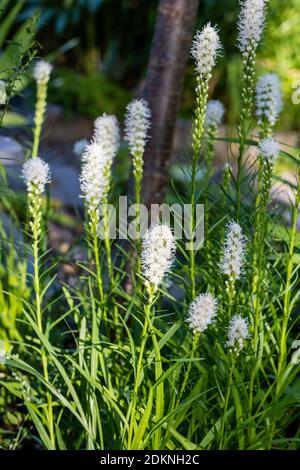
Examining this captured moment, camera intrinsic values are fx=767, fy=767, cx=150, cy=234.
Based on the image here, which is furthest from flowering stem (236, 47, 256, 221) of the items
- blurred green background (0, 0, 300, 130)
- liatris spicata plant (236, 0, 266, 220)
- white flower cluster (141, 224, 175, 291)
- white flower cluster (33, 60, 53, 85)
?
blurred green background (0, 0, 300, 130)

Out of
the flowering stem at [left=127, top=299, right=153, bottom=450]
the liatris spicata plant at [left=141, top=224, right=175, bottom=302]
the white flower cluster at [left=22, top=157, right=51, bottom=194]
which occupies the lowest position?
the flowering stem at [left=127, top=299, right=153, bottom=450]

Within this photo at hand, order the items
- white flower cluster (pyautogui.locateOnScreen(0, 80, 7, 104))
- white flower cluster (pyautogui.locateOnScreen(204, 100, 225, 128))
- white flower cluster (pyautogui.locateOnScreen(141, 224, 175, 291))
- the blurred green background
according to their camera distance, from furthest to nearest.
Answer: the blurred green background
white flower cluster (pyautogui.locateOnScreen(204, 100, 225, 128))
white flower cluster (pyautogui.locateOnScreen(0, 80, 7, 104))
white flower cluster (pyautogui.locateOnScreen(141, 224, 175, 291))

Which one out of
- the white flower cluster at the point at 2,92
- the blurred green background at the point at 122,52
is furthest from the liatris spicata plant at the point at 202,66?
the blurred green background at the point at 122,52

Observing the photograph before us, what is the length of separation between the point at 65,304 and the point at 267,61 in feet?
14.0

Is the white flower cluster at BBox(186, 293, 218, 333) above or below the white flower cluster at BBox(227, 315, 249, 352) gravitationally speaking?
above

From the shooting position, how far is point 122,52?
6.95 m

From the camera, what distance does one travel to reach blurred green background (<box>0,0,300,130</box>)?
6.12 meters

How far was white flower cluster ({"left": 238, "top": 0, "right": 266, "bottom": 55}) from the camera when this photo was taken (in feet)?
5.26

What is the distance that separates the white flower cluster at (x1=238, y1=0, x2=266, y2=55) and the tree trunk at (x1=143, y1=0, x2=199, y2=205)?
2.86 feet

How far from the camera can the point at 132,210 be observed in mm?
2178

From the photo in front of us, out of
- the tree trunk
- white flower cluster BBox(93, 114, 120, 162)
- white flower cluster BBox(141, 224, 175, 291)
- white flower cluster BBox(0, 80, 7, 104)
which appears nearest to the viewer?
white flower cluster BBox(141, 224, 175, 291)

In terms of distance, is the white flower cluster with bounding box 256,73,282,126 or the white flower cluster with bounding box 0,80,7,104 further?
the white flower cluster with bounding box 256,73,282,126

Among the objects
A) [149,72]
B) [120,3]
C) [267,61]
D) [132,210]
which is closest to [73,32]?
[120,3]

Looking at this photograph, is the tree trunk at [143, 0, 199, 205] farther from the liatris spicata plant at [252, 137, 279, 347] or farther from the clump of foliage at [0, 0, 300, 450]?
the liatris spicata plant at [252, 137, 279, 347]
